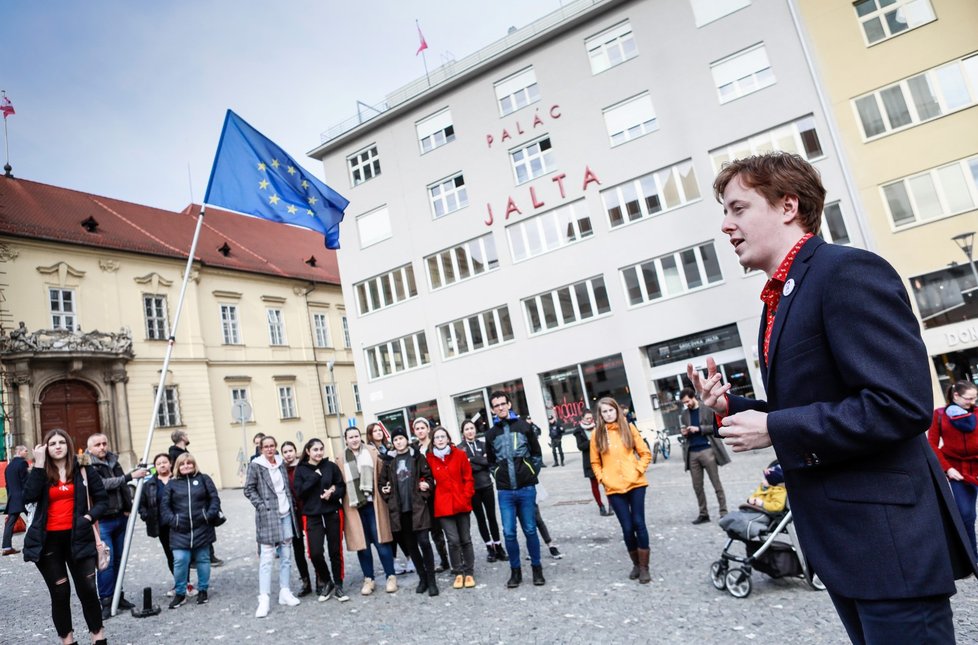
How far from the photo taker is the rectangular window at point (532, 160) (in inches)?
1046

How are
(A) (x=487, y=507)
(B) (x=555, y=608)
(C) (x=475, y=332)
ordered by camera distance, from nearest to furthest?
(B) (x=555, y=608) < (A) (x=487, y=507) < (C) (x=475, y=332)

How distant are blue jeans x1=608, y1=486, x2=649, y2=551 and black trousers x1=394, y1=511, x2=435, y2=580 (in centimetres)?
236

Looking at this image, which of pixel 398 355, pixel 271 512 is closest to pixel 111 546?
pixel 271 512

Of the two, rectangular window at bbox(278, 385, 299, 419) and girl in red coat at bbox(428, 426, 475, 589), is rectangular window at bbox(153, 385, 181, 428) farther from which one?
girl in red coat at bbox(428, 426, 475, 589)

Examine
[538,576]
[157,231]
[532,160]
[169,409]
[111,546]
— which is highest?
[157,231]

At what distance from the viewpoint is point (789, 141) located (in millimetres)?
22500

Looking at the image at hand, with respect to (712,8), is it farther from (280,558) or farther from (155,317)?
(155,317)

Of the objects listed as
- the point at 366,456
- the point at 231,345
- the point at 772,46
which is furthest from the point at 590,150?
the point at 231,345

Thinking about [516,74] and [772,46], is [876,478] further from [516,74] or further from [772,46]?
[516,74]

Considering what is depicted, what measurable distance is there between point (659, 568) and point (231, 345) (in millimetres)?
32437

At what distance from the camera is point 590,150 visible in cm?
2561

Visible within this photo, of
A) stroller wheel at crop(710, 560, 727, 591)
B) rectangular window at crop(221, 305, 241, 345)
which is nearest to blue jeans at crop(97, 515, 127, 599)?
stroller wheel at crop(710, 560, 727, 591)

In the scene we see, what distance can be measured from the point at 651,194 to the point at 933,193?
8.97 meters

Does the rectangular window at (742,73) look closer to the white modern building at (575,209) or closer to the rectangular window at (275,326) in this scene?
the white modern building at (575,209)
